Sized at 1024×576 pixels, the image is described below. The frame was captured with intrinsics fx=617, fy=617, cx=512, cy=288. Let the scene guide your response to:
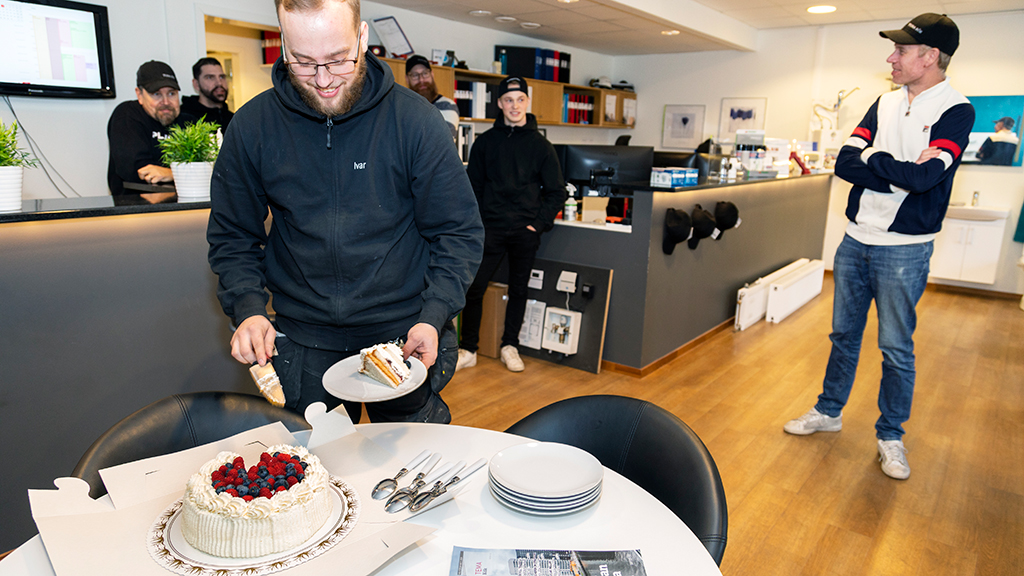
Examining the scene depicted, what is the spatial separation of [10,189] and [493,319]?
8.13 feet

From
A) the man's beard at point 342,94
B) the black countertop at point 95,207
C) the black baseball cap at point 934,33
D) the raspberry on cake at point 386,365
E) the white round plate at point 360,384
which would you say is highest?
the black baseball cap at point 934,33

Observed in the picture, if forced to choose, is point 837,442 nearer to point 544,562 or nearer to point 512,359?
point 512,359

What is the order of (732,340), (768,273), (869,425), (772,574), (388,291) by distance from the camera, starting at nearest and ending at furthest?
1. (388,291)
2. (772,574)
3. (869,425)
4. (732,340)
5. (768,273)

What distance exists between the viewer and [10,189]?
1.84m

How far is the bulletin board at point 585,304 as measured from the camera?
3.64 meters

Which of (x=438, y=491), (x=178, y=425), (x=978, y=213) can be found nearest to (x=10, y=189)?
(x=178, y=425)

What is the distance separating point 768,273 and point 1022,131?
2721 mm

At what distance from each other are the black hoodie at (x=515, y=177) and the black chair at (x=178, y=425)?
229 cm

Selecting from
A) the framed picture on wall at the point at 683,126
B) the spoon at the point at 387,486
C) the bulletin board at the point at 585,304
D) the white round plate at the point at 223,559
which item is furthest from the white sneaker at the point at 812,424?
the framed picture on wall at the point at 683,126

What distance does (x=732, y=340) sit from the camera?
4.38 meters

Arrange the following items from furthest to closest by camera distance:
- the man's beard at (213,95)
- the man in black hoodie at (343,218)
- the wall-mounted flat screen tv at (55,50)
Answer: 1. the man's beard at (213,95)
2. the wall-mounted flat screen tv at (55,50)
3. the man in black hoodie at (343,218)

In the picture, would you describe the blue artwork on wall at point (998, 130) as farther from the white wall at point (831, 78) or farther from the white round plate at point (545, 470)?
the white round plate at point (545, 470)

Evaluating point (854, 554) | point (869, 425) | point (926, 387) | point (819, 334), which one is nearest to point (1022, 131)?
point (819, 334)

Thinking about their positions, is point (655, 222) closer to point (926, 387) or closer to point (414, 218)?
point (926, 387)
